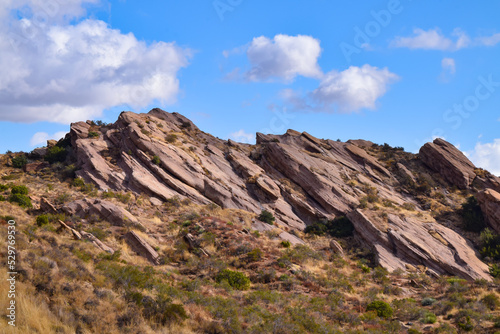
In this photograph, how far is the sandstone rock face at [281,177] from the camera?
31203mm

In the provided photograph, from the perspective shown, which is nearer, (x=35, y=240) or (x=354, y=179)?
(x=35, y=240)

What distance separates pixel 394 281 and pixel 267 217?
1254cm

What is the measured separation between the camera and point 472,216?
37.5m

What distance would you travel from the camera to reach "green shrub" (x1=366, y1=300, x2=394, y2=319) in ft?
60.0

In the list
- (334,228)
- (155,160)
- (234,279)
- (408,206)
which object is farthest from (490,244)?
(155,160)

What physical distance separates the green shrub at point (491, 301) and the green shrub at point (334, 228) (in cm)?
1561

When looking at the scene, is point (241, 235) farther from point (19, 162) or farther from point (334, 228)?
point (19, 162)

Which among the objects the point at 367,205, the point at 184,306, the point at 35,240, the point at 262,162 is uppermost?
the point at 262,162

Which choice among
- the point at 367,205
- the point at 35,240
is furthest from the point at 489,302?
the point at 35,240

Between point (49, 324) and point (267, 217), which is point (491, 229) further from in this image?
point (49, 324)

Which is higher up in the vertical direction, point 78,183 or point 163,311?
point 78,183

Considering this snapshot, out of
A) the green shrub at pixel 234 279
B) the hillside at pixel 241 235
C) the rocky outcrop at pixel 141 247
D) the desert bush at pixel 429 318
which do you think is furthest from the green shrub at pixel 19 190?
the desert bush at pixel 429 318

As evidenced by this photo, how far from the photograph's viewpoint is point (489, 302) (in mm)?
19422

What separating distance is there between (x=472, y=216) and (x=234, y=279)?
3037 centimetres
